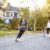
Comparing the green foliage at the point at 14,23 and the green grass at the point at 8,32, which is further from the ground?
the green foliage at the point at 14,23

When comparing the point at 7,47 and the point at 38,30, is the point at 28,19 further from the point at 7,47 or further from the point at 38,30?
the point at 7,47

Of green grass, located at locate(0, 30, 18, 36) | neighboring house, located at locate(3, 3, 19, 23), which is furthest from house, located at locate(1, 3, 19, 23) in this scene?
green grass, located at locate(0, 30, 18, 36)

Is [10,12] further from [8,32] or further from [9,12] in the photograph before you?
[8,32]

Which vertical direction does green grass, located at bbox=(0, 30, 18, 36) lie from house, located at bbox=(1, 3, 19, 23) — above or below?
below

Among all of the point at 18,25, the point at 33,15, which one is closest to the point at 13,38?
the point at 18,25

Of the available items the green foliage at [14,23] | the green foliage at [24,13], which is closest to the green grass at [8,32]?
the green foliage at [14,23]

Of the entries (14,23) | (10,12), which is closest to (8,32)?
(14,23)

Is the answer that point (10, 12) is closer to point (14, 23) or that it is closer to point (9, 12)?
point (9, 12)

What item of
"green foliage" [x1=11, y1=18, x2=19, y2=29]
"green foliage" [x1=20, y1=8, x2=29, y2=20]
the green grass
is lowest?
the green grass

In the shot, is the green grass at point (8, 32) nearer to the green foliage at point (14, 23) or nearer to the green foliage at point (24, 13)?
the green foliage at point (14, 23)

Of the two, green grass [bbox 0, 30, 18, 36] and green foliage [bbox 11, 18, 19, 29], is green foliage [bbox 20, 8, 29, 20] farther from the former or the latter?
green grass [bbox 0, 30, 18, 36]

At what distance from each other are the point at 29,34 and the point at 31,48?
328 mm

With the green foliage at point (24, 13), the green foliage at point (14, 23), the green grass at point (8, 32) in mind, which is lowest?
the green grass at point (8, 32)

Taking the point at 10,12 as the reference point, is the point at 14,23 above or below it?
below
